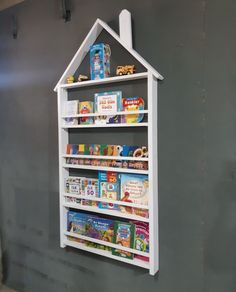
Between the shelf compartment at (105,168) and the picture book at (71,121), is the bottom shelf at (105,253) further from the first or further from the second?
the picture book at (71,121)

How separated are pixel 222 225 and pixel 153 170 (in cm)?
47

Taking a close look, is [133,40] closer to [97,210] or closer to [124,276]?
[97,210]

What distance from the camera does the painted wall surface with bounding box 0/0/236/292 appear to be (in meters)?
1.35

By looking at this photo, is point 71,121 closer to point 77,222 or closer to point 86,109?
point 86,109

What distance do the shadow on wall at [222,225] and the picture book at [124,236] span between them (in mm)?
449

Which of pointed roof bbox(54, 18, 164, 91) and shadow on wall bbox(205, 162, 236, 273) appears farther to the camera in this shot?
pointed roof bbox(54, 18, 164, 91)

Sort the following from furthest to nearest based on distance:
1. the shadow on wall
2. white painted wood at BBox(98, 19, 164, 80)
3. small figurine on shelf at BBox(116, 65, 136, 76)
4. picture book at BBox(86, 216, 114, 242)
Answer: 1. picture book at BBox(86, 216, 114, 242)
2. small figurine on shelf at BBox(116, 65, 136, 76)
3. white painted wood at BBox(98, 19, 164, 80)
4. the shadow on wall

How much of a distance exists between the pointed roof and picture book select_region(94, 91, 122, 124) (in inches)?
9.9

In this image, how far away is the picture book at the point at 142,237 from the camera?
154 cm

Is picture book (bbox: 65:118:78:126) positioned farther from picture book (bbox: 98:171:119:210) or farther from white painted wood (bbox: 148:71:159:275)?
white painted wood (bbox: 148:71:159:275)

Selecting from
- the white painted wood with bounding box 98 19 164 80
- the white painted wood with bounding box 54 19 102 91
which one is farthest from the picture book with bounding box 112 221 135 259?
the white painted wood with bounding box 54 19 102 91

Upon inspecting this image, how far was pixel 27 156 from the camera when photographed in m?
2.23

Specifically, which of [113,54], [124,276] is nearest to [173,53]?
[113,54]

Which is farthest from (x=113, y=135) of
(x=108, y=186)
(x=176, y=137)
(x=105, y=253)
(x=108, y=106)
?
(x=105, y=253)
